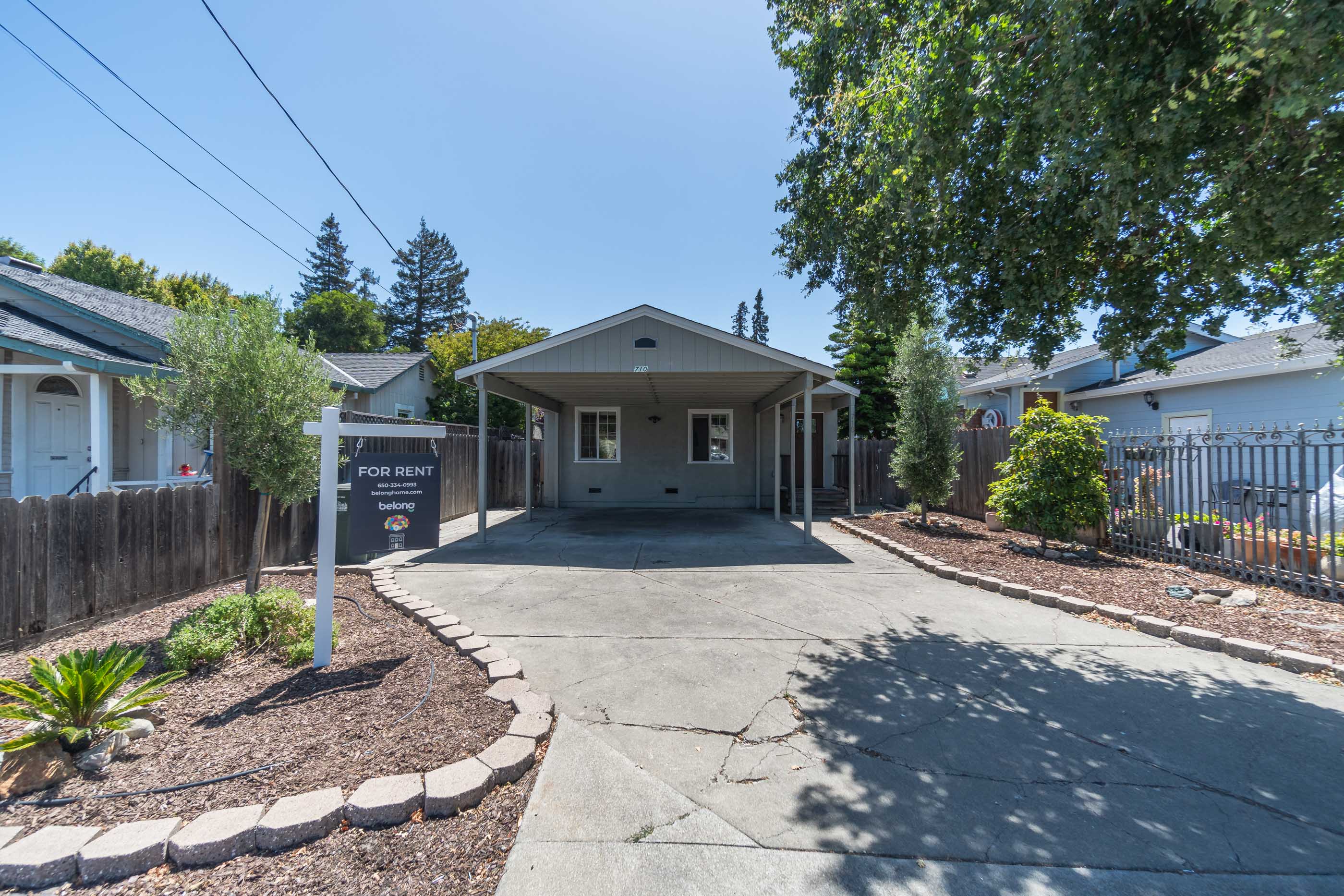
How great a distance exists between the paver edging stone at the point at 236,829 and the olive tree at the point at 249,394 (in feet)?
8.29

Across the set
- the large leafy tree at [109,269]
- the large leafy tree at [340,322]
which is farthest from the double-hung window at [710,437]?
the large leafy tree at [340,322]

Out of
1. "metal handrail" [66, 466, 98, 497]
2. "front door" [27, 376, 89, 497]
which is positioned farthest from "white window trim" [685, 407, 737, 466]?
"front door" [27, 376, 89, 497]

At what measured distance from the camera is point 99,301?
9742 mm

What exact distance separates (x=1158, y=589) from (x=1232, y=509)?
5.39ft

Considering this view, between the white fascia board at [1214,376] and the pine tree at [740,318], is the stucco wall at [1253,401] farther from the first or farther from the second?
the pine tree at [740,318]

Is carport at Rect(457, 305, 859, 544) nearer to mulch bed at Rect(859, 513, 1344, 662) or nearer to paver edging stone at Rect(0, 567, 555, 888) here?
mulch bed at Rect(859, 513, 1344, 662)

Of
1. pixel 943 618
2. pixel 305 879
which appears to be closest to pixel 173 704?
pixel 305 879

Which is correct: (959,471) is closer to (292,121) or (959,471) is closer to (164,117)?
(292,121)

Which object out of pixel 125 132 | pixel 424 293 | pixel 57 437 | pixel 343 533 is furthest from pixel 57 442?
pixel 424 293

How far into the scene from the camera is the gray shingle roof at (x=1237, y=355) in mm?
9492

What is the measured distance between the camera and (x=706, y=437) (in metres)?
13.2

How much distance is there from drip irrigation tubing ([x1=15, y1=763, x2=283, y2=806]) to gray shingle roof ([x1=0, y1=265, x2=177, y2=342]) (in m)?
8.55

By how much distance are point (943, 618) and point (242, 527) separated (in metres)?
7.32

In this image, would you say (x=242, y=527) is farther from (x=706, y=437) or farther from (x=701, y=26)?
(x=706, y=437)
